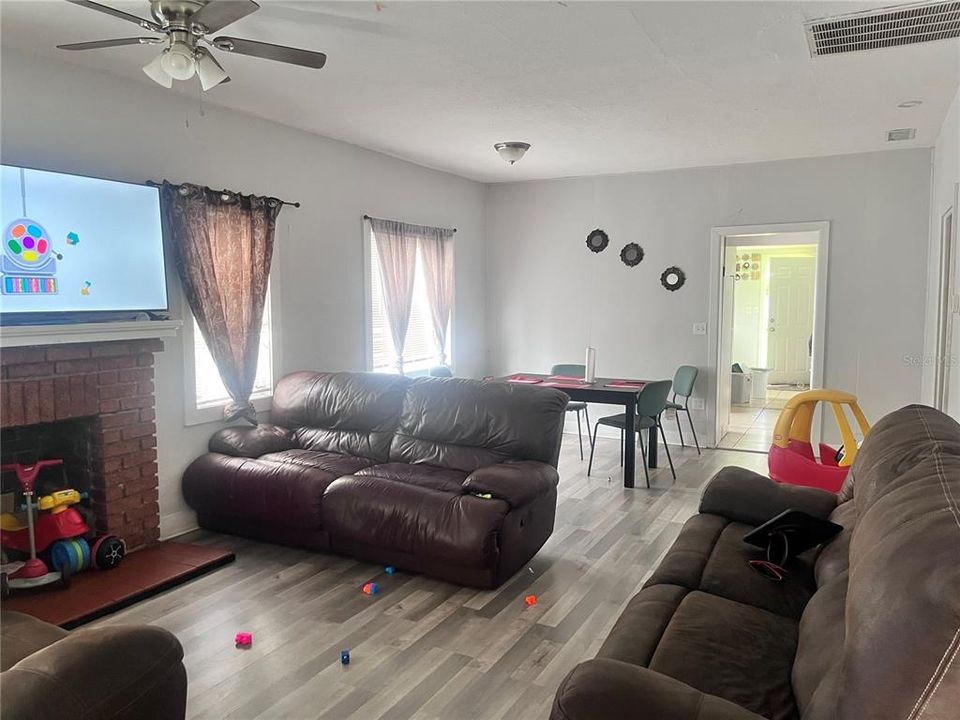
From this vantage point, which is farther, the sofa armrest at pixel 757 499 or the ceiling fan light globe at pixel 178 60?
the sofa armrest at pixel 757 499

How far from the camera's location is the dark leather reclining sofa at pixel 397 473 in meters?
3.36

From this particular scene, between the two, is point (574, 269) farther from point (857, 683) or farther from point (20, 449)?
point (857, 683)

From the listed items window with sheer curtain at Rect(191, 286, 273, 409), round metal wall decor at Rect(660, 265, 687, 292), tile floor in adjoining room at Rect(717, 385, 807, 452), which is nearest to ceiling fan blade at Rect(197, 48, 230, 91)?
window with sheer curtain at Rect(191, 286, 273, 409)

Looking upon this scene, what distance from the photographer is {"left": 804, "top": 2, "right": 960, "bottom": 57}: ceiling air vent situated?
285 cm

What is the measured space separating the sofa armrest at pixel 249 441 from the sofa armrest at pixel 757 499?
2.62 meters

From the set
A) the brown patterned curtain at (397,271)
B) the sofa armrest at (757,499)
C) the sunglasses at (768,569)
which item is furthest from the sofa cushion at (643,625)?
the brown patterned curtain at (397,271)

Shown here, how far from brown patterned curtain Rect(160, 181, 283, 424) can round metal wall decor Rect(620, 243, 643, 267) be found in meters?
3.55

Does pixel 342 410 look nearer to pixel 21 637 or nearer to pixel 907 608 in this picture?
pixel 21 637

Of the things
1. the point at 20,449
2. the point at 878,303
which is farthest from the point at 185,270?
the point at 878,303

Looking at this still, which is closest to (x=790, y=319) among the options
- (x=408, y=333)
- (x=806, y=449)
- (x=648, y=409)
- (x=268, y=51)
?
(x=648, y=409)

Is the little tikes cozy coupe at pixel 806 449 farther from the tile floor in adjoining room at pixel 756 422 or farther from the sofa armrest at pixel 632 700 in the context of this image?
the sofa armrest at pixel 632 700

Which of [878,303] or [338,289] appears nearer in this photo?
[338,289]

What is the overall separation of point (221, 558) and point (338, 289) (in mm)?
2375

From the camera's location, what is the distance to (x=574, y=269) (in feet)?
23.2
